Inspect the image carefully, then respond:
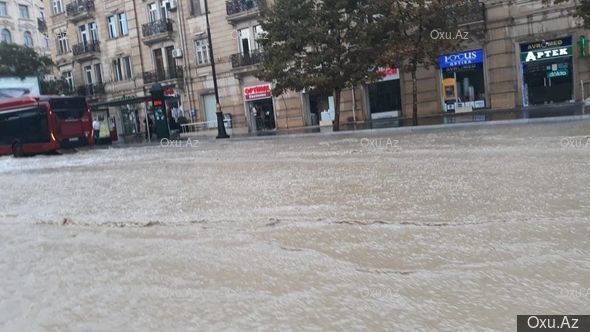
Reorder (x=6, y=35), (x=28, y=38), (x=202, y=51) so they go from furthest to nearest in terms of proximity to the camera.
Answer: (x=28, y=38) → (x=6, y=35) → (x=202, y=51)

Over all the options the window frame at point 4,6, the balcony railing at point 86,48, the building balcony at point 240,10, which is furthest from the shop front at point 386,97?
the window frame at point 4,6

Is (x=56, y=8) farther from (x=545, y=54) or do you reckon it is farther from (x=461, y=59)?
(x=545, y=54)

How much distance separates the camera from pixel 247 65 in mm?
32781

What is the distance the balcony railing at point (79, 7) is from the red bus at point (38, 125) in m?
17.5

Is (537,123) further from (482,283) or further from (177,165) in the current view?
(482,283)

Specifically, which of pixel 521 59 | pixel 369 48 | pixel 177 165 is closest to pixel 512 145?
pixel 177 165

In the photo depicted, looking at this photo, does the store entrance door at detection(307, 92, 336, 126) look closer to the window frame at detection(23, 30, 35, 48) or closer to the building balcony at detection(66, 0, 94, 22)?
the building balcony at detection(66, 0, 94, 22)

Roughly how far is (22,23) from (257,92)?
1858 inches

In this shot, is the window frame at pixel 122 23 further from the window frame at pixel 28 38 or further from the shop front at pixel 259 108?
the window frame at pixel 28 38

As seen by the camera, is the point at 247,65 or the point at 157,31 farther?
the point at 157,31

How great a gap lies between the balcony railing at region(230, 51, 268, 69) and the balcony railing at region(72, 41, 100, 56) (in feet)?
46.8

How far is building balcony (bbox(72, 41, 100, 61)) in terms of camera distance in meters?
41.4

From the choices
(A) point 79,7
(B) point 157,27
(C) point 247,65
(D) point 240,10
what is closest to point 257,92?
(C) point 247,65

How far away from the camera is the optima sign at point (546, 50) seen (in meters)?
23.7
